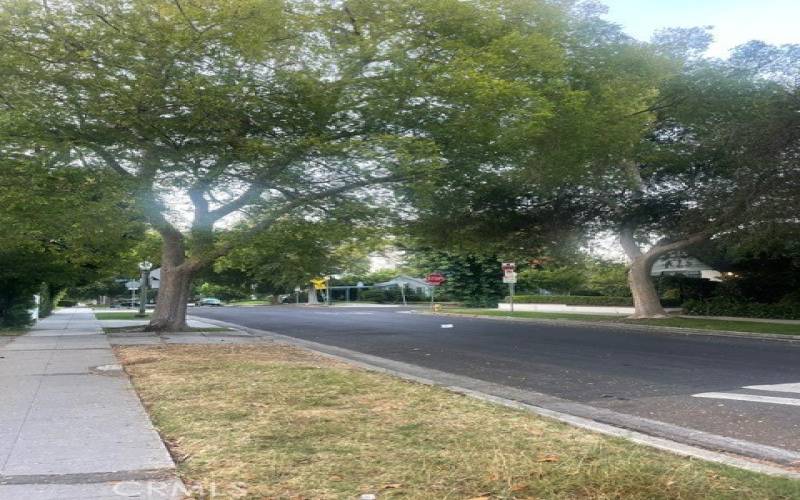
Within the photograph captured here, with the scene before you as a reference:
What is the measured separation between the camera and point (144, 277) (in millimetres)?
30969

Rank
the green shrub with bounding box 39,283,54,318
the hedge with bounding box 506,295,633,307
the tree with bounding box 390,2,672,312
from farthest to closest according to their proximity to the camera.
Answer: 1. the hedge with bounding box 506,295,633,307
2. the green shrub with bounding box 39,283,54,318
3. the tree with bounding box 390,2,672,312

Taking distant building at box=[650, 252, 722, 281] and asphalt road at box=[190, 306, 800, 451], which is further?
distant building at box=[650, 252, 722, 281]

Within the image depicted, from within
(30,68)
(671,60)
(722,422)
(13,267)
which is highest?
(671,60)

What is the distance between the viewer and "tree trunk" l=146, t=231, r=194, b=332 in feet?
67.9

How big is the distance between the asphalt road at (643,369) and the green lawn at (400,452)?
1.85 metres

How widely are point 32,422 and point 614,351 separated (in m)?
11.8

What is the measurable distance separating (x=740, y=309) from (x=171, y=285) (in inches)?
859

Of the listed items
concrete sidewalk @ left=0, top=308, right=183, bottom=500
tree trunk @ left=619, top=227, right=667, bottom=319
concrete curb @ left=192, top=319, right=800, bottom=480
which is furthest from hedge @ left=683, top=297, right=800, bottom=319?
concrete sidewalk @ left=0, top=308, right=183, bottom=500

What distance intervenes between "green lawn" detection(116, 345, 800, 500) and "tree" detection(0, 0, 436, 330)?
6.87m

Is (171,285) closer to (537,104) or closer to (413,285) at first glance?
(537,104)

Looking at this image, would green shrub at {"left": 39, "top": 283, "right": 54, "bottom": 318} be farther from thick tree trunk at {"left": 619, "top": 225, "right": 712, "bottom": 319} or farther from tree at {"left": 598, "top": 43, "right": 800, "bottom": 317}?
thick tree trunk at {"left": 619, "top": 225, "right": 712, "bottom": 319}

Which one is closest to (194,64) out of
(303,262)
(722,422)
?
(303,262)

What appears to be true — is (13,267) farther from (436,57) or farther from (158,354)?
(436,57)

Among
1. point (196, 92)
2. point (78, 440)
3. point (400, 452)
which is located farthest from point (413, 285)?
point (400, 452)
